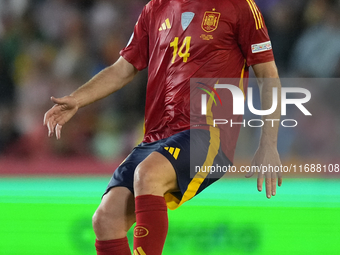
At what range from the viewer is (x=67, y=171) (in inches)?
185

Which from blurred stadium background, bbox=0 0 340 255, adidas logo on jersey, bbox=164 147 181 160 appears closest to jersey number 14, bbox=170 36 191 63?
adidas logo on jersey, bbox=164 147 181 160

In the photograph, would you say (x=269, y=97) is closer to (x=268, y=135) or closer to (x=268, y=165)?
(x=268, y=135)

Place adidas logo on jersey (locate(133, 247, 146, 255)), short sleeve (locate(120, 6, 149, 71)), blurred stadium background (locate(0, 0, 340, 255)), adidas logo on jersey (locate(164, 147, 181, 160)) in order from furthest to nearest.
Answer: blurred stadium background (locate(0, 0, 340, 255)) < short sleeve (locate(120, 6, 149, 71)) < adidas logo on jersey (locate(164, 147, 181, 160)) < adidas logo on jersey (locate(133, 247, 146, 255))

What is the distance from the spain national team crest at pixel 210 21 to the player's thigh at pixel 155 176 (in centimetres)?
65

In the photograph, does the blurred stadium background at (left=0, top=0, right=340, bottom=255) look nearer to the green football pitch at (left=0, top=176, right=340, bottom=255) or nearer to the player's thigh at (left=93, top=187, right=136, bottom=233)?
the green football pitch at (left=0, top=176, right=340, bottom=255)

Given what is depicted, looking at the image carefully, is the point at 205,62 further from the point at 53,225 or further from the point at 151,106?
the point at 53,225

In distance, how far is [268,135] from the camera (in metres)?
1.72

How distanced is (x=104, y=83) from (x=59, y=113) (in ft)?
1.02

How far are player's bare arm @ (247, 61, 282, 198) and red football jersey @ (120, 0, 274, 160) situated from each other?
58 mm

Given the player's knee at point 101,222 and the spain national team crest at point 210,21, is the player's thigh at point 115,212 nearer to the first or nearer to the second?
the player's knee at point 101,222

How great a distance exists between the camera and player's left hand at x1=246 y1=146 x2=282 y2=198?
5.38 ft

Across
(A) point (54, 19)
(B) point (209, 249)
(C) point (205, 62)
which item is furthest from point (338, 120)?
(A) point (54, 19)

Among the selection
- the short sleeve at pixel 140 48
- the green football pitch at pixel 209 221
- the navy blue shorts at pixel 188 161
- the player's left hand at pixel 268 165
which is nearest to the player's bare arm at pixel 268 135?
the player's left hand at pixel 268 165

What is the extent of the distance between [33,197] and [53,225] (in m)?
1.07
